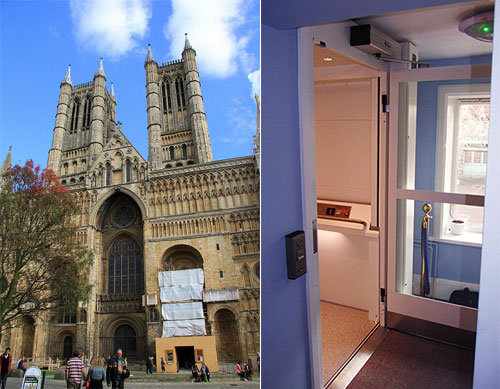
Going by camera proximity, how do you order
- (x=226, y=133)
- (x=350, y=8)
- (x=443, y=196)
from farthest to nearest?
(x=443, y=196)
(x=226, y=133)
(x=350, y=8)

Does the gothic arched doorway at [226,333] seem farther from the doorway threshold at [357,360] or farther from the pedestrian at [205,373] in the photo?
the doorway threshold at [357,360]

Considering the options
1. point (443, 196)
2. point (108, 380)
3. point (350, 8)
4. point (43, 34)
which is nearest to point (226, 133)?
point (350, 8)

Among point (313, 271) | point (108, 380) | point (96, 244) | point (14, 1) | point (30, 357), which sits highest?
point (14, 1)

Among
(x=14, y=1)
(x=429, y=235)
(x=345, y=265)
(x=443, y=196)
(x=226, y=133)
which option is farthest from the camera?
(x=345, y=265)

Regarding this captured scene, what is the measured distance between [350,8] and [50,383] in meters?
1.87

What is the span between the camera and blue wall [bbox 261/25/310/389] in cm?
161

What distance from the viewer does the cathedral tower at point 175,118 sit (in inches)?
71.0

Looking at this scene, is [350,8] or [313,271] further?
[313,271]

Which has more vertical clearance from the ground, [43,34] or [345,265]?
[43,34]

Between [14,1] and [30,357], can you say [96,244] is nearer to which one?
[30,357]

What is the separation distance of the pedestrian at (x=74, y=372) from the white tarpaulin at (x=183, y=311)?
0.40m

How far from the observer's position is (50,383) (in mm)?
1700

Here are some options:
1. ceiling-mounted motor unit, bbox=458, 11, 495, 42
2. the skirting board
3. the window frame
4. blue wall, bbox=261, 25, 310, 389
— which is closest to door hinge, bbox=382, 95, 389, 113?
the window frame

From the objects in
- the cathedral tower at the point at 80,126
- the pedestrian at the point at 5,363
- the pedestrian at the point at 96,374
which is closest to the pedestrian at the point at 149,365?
the pedestrian at the point at 96,374
